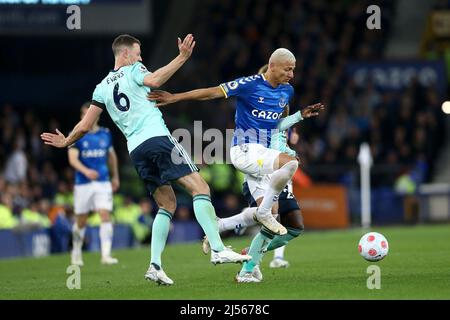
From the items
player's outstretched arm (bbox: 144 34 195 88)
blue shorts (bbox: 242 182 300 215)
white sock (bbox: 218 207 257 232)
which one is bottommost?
white sock (bbox: 218 207 257 232)

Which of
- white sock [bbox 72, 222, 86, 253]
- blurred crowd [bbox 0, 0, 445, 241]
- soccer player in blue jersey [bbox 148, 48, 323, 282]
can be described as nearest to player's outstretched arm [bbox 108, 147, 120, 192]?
white sock [bbox 72, 222, 86, 253]

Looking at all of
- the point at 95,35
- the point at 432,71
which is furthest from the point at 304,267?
the point at 432,71

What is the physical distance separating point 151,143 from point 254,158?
1267mm

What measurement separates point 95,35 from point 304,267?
12.3m

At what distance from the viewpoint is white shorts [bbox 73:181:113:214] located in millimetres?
17719

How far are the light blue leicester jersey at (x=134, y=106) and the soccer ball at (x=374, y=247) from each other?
287cm

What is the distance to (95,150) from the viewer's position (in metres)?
17.8

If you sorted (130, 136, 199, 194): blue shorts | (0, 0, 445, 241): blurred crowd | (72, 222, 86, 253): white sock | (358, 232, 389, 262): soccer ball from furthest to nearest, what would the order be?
(0, 0, 445, 241): blurred crowd < (72, 222, 86, 253): white sock < (358, 232, 389, 262): soccer ball < (130, 136, 199, 194): blue shorts

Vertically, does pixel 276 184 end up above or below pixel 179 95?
below

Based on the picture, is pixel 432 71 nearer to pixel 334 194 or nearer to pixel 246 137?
pixel 334 194

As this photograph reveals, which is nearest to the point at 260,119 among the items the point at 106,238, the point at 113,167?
the point at 113,167

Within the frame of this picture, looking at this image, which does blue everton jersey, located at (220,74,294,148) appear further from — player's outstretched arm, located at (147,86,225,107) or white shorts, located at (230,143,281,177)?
player's outstretched arm, located at (147,86,225,107)

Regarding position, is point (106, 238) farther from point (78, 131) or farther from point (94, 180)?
point (78, 131)

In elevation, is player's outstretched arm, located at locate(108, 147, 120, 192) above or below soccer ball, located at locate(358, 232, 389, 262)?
Answer: above
